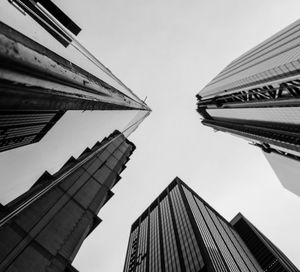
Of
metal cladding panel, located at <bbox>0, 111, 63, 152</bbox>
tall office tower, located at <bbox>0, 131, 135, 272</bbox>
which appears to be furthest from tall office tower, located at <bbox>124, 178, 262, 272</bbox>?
metal cladding panel, located at <bbox>0, 111, 63, 152</bbox>

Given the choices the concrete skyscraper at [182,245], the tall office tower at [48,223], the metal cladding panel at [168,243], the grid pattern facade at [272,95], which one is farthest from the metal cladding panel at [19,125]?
the metal cladding panel at [168,243]

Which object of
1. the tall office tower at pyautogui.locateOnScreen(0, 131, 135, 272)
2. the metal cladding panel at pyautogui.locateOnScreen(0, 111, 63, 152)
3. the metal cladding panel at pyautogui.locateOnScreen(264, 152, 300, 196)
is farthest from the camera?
the metal cladding panel at pyautogui.locateOnScreen(264, 152, 300, 196)

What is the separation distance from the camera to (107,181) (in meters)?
30.9

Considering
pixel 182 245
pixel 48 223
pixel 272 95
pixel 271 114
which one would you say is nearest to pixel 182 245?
pixel 182 245

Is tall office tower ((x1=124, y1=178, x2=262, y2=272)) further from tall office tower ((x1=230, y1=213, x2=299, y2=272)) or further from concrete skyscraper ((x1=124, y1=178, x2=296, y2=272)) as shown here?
tall office tower ((x1=230, y1=213, x2=299, y2=272))

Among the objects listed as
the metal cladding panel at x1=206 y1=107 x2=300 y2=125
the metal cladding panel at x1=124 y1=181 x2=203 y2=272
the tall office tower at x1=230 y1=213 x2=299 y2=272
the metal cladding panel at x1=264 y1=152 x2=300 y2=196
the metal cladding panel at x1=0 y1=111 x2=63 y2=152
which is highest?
the metal cladding panel at x1=206 y1=107 x2=300 y2=125

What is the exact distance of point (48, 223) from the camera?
15.8 meters

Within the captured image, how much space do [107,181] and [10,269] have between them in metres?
20.0

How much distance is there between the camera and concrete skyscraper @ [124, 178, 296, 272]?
63219mm

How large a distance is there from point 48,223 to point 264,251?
123 m

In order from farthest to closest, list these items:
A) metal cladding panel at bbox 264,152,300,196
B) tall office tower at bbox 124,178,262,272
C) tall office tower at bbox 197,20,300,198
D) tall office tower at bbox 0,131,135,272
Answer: metal cladding panel at bbox 264,152,300,196 < tall office tower at bbox 124,178,262,272 < tall office tower at bbox 197,20,300,198 < tall office tower at bbox 0,131,135,272

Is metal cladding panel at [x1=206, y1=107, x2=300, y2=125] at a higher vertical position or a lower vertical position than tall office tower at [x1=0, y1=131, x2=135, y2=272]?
higher

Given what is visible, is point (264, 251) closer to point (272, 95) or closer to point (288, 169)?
point (288, 169)

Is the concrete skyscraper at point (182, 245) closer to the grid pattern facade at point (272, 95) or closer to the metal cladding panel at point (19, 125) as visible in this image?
the grid pattern facade at point (272, 95)
